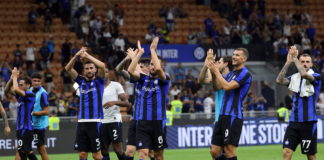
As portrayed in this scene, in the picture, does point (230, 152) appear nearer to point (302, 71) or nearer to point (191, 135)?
point (302, 71)

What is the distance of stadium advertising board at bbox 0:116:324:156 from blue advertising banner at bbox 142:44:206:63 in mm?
8632

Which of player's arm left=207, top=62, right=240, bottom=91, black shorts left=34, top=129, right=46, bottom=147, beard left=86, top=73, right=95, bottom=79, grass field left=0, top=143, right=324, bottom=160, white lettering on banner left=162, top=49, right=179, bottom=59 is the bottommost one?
grass field left=0, top=143, right=324, bottom=160

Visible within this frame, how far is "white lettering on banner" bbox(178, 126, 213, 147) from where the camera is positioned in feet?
83.5

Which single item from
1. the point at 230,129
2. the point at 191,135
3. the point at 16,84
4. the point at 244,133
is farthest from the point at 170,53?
the point at 230,129

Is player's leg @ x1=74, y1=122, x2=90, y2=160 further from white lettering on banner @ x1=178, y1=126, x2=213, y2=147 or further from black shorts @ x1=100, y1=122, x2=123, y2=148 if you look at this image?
white lettering on banner @ x1=178, y1=126, x2=213, y2=147

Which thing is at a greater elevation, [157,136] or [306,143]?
[157,136]

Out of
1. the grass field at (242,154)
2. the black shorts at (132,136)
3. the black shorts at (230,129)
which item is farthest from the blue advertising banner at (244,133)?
the black shorts at (230,129)

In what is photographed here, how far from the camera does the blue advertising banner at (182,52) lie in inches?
1339

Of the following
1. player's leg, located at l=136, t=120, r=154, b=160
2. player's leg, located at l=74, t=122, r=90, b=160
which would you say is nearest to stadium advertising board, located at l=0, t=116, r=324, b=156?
player's leg, located at l=74, t=122, r=90, b=160

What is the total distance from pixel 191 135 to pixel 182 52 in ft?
31.3

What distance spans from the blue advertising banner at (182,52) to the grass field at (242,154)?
956cm

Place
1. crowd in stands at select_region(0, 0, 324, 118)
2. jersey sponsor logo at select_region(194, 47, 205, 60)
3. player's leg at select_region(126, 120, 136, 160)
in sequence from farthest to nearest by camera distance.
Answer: jersey sponsor logo at select_region(194, 47, 205, 60) → crowd in stands at select_region(0, 0, 324, 118) → player's leg at select_region(126, 120, 136, 160)

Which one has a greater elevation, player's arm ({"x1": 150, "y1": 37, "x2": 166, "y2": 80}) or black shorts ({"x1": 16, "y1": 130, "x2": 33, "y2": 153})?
player's arm ({"x1": 150, "y1": 37, "x2": 166, "y2": 80})

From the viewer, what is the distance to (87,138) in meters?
13.9
